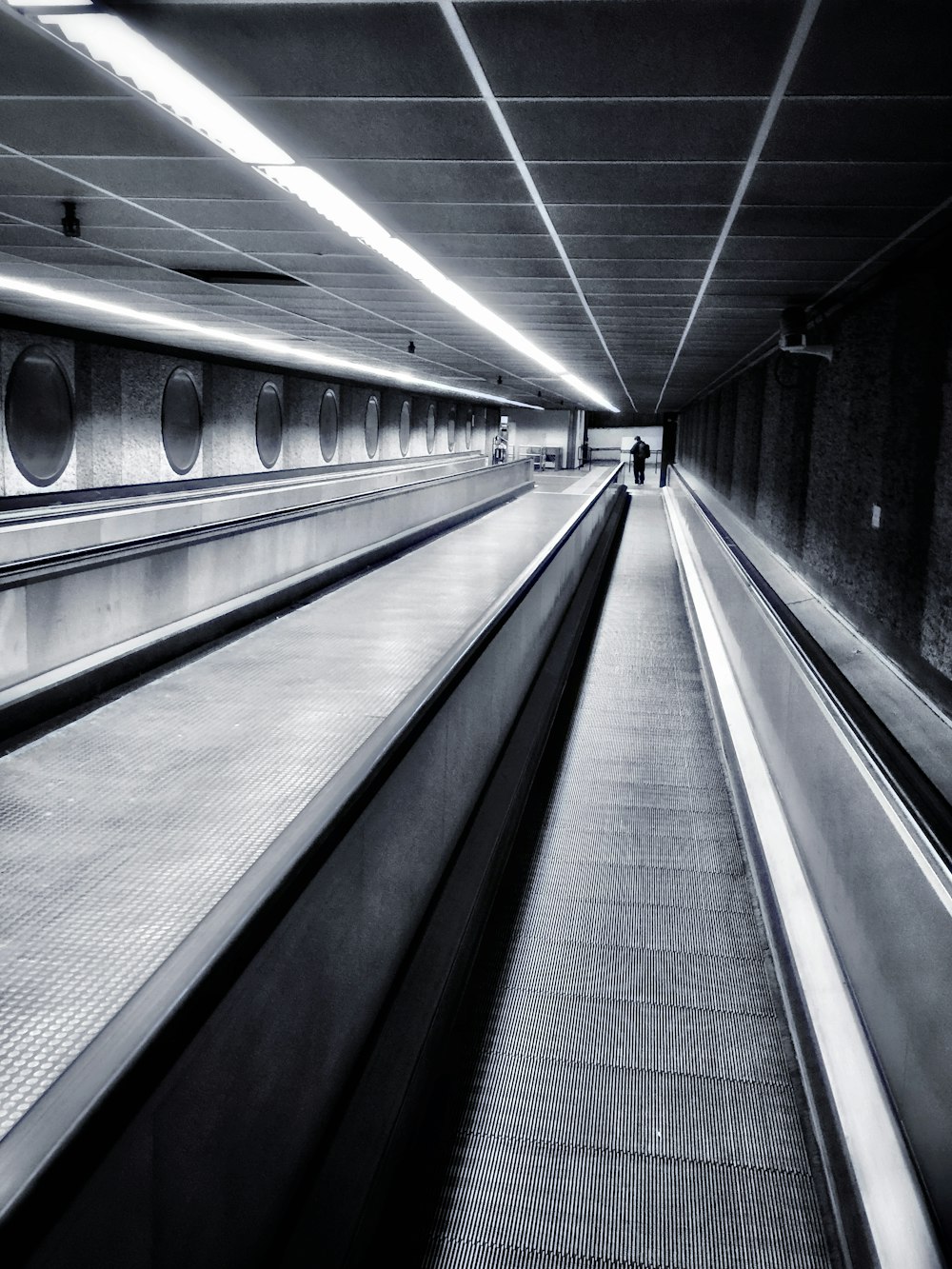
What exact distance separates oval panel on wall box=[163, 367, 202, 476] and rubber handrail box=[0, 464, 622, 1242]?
12.0 m

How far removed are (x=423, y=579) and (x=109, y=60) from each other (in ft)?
17.1

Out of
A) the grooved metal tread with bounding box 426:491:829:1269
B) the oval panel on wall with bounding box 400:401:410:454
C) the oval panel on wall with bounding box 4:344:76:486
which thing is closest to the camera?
the grooved metal tread with bounding box 426:491:829:1269

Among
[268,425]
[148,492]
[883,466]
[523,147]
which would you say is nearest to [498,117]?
[523,147]

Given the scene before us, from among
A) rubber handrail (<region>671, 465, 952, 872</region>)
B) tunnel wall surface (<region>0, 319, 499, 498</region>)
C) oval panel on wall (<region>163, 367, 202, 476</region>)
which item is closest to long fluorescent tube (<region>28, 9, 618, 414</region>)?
rubber handrail (<region>671, 465, 952, 872</region>)

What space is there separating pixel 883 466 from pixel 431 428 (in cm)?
2295

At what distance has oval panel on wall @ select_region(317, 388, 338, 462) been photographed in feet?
62.4

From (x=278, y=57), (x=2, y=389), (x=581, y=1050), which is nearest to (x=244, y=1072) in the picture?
(x=581, y=1050)

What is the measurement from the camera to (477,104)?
3674 millimetres

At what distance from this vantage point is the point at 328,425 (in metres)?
19.4

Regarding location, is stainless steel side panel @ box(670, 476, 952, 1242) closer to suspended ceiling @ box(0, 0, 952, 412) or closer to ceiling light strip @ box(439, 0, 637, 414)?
suspended ceiling @ box(0, 0, 952, 412)

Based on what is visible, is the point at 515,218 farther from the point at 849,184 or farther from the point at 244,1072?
the point at 244,1072

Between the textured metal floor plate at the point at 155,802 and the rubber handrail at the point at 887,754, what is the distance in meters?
1.72

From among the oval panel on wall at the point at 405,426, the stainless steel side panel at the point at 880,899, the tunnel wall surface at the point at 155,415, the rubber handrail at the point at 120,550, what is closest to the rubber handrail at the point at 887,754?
the stainless steel side panel at the point at 880,899

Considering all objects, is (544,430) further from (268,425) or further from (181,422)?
(181,422)
